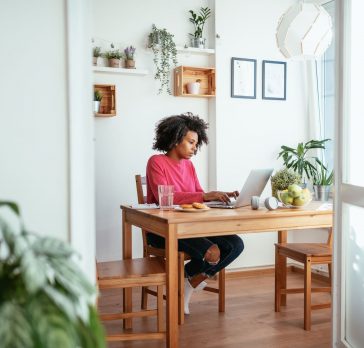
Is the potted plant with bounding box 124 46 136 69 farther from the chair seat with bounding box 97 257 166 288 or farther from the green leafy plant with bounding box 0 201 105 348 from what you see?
the green leafy plant with bounding box 0 201 105 348

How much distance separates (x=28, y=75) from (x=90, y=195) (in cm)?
44

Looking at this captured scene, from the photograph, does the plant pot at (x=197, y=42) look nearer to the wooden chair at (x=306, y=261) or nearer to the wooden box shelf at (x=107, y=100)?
the wooden box shelf at (x=107, y=100)

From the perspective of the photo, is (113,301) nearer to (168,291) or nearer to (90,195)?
(168,291)

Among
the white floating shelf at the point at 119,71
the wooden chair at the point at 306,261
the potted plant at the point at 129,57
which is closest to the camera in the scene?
the wooden chair at the point at 306,261

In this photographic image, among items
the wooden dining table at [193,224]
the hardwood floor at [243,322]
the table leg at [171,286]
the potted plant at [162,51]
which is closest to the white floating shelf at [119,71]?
the potted plant at [162,51]

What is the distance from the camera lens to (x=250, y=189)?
2873mm

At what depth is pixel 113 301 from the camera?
3545mm

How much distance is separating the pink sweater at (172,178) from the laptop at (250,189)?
174 millimetres

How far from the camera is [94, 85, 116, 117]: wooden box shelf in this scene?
3.82 meters

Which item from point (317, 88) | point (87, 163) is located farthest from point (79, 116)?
point (317, 88)

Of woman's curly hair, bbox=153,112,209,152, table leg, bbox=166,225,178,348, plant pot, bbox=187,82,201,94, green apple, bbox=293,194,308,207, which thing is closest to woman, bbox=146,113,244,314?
woman's curly hair, bbox=153,112,209,152

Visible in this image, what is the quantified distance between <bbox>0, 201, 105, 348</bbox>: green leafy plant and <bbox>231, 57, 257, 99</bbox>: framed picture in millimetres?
3403

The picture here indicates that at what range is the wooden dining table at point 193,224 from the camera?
2.45 m

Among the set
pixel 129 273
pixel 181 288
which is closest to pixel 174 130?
pixel 181 288
